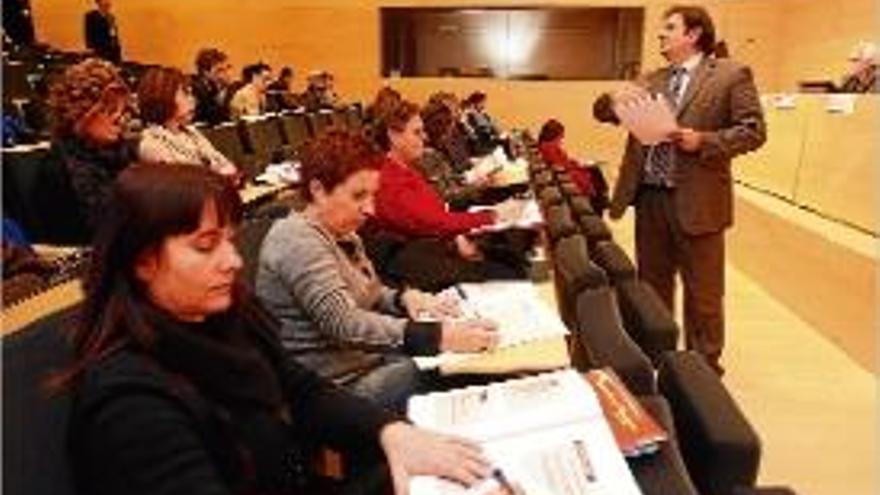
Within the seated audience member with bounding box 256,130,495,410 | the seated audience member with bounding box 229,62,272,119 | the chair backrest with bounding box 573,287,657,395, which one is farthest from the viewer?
the seated audience member with bounding box 229,62,272,119

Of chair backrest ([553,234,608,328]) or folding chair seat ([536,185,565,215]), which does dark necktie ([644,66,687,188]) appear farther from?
chair backrest ([553,234,608,328])

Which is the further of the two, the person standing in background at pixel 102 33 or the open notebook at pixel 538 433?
the person standing in background at pixel 102 33

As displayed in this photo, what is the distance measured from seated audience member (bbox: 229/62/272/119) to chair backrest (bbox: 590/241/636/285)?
6.47m

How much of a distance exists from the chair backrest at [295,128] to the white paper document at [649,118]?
3.89 metres

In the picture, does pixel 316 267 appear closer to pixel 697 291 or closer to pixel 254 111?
pixel 697 291

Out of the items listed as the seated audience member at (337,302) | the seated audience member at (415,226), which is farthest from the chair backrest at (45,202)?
the seated audience member at (337,302)

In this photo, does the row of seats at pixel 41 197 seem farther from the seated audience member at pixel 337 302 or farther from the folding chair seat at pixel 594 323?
the folding chair seat at pixel 594 323

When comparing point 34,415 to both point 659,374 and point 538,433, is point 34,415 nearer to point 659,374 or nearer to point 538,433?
point 538,433

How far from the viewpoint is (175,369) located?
4.19 ft

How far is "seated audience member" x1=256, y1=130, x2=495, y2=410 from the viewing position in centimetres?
214

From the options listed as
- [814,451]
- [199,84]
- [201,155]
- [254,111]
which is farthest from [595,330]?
[254,111]

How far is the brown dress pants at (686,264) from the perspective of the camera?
352 centimetres

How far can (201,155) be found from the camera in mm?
4359

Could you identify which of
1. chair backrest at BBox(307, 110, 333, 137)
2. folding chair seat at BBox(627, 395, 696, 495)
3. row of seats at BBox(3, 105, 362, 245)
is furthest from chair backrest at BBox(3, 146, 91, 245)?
chair backrest at BBox(307, 110, 333, 137)
